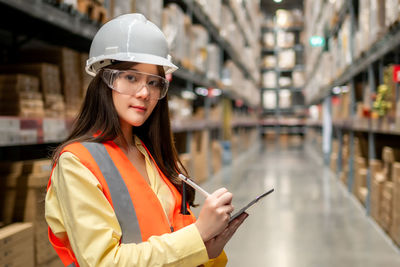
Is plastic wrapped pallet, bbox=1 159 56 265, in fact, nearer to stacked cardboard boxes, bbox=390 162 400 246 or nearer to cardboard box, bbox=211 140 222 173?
stacked cardboard boxes, bbox=390 162 400 246

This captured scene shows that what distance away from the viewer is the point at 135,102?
1.09 meters

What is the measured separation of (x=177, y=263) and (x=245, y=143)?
1431cm

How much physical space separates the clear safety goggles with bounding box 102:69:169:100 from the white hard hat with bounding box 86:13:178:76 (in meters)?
0.04

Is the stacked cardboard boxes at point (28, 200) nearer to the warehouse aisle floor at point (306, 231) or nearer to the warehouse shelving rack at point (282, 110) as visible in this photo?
the warehouse aisle floor at point (306, 231)

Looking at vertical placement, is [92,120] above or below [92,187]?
above

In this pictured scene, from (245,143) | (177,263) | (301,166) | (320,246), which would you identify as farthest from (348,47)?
(245,143)

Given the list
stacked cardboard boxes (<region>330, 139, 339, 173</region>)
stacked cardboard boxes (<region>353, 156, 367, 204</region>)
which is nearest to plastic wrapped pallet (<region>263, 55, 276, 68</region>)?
stacked cardboard boxes (<region>330, 139, 339, 173</region>)

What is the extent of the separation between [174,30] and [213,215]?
3.81m

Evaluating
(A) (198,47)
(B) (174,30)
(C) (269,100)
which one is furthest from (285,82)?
(B) (174,30)

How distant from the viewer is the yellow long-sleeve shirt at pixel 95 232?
86cm

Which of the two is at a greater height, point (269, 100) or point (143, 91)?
point (269, 100)

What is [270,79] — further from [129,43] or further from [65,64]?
[129,43]

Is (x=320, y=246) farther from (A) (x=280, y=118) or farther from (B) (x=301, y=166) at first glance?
(A) (x=280, y=118)

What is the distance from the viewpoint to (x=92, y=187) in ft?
2.91
